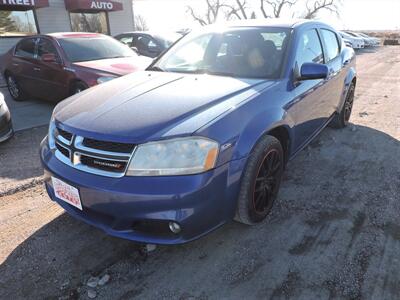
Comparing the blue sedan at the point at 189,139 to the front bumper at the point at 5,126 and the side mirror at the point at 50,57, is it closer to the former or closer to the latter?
the front bumper at the point at 5,126

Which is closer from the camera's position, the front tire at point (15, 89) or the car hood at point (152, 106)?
the car hood at point (152, 106)

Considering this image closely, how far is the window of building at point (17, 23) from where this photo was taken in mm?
12992

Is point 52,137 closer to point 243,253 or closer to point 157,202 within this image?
point 157,202

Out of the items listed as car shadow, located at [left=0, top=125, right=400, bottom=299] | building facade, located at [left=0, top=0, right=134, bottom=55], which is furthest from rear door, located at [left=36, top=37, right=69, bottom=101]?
building facade, located at [left=0, top=0, right=134, bottom=55]

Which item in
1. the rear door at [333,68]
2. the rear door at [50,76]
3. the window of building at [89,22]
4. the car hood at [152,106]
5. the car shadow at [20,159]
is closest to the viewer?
the car hood at [152,106]

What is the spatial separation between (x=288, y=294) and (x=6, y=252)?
2.11 m

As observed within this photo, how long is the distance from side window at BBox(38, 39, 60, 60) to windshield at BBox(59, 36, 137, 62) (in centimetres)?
19

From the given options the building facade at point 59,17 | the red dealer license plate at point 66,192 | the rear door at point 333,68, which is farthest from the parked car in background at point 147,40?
the red dealer license plate at point 66,192

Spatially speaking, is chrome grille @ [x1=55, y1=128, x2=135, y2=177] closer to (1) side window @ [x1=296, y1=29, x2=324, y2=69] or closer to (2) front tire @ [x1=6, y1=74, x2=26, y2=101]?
(1) side window @ [x1=296, y1=29, x2=324, y2=69]

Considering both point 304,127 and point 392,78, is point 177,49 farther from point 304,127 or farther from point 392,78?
point 392,78

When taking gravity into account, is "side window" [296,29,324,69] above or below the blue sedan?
above

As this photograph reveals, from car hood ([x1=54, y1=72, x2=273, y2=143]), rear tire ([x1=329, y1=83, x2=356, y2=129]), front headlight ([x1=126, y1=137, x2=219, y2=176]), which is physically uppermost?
car hood ([x1=54, y1=72, x2=273, y2=143])

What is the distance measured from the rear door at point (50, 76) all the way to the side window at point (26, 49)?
28 cm

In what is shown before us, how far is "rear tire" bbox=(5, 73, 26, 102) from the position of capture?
781 cm
